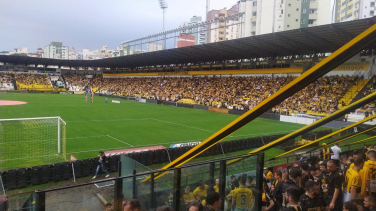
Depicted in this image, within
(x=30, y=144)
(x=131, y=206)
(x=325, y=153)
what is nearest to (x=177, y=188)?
(x=131, y=206)

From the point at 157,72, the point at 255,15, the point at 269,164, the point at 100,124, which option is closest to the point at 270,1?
the point at 255,15

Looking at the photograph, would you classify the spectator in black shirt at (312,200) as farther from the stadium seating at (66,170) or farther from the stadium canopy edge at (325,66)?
the stadium seating at (66,170)

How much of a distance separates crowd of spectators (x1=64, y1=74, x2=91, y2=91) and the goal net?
59064mm

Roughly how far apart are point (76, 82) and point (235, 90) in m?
51.4

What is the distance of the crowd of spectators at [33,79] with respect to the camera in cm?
7162

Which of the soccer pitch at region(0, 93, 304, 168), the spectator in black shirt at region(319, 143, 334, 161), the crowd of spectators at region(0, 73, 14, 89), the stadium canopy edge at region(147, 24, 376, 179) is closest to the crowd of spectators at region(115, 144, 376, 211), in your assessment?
the stadium canopy edge at region(147, 24, 376, 179)

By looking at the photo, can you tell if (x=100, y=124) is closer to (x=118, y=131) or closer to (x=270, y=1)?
(x=118, y=131)

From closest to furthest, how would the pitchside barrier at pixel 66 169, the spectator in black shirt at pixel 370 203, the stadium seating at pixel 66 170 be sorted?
1. the spectator in black shirt at pixel 370 203
2. the pitchside barrier at pixel 66 169
3. the stadium seating at pixel 66 170

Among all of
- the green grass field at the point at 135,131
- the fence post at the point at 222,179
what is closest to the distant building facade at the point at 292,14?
the green grass field at the point at 135,131

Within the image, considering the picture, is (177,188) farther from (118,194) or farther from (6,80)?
(6,80)

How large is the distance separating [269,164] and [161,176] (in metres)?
4.08

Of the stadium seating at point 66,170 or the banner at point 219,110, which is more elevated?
the banner at point 219,110

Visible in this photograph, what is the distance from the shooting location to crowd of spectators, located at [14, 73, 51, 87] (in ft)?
235

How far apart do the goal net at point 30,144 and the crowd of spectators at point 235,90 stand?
79.7 feet
